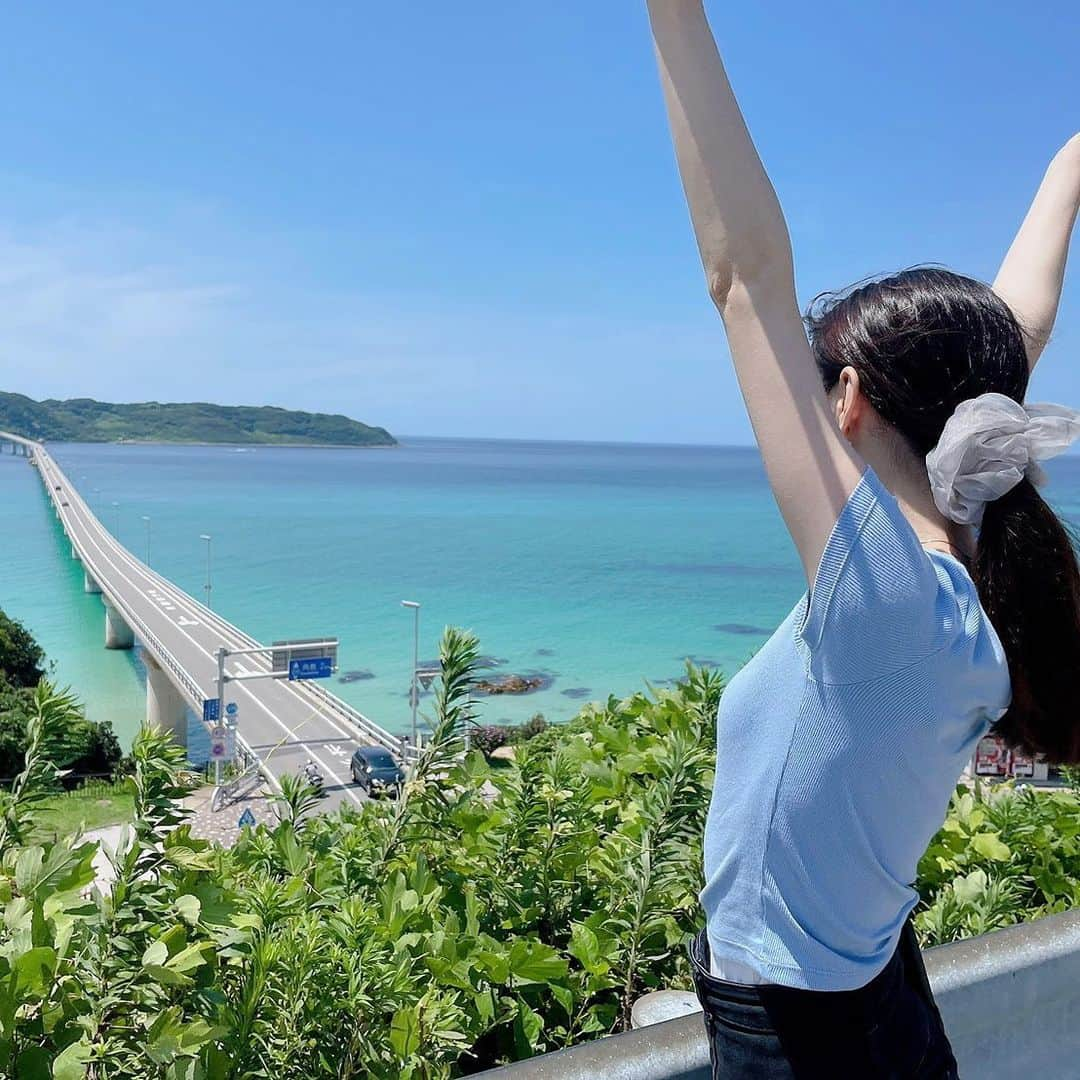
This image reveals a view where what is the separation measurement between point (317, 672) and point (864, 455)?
22.3 m

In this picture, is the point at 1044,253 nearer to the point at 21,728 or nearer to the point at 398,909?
the point at 398,909

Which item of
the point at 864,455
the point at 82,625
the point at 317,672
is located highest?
the point at 864,455

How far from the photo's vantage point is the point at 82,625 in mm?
52281

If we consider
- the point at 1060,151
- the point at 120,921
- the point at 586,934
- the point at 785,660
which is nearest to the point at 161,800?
the point at 120,921

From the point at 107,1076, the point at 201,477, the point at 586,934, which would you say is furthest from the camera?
the point at 201,477

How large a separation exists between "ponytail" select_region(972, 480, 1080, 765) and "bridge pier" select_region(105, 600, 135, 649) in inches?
1975

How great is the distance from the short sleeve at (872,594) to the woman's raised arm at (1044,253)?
63 centimetres

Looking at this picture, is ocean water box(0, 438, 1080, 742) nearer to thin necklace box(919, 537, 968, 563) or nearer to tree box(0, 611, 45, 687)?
tree box(0, 611, 45, 687)

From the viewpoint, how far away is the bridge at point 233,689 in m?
25.2

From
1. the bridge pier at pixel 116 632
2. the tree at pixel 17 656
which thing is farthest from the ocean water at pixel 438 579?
the tree at pixel 17 656

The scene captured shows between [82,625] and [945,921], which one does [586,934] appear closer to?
[945,921]

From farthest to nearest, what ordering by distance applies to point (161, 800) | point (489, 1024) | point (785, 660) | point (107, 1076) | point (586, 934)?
point (586, 934) → point (489, 1024) → point (161, 800) → point (107, 1076) → point (785, 660)

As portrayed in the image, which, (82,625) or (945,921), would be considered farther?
(82,625)

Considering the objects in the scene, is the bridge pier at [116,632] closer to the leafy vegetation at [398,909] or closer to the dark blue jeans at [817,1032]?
the leafy vegetation at [398,909]
